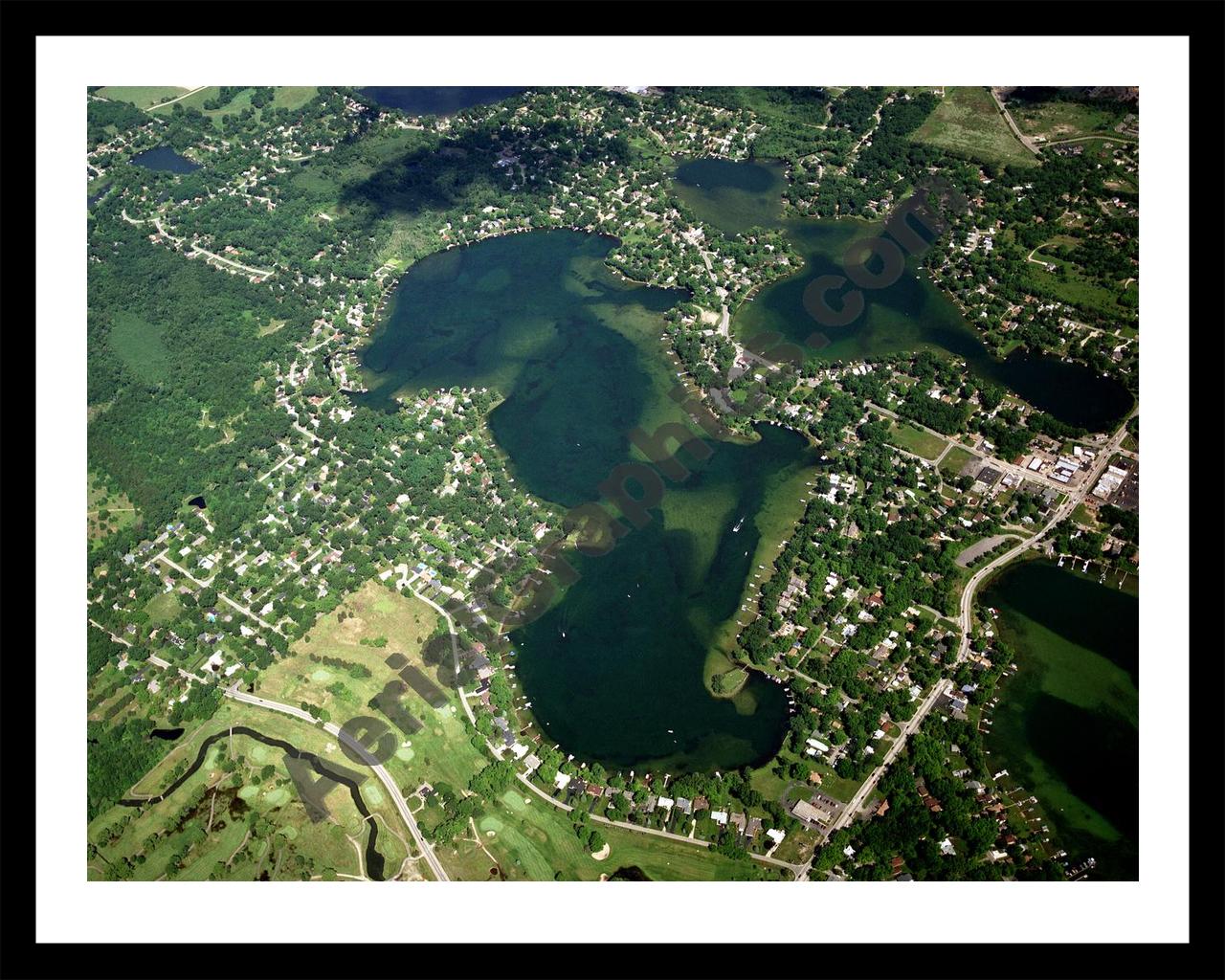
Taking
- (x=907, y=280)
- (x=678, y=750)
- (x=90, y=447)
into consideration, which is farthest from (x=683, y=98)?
(x=678, y=750)

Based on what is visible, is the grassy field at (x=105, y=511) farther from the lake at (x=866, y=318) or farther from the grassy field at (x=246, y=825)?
the lake at (x=866, y=318)

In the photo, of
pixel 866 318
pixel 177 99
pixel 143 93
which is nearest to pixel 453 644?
pixel 866 318

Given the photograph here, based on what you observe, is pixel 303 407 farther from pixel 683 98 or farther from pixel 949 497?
pixel 683 98

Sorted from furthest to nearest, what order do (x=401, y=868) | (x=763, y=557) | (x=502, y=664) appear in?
(x=763, y=557) < (x=502, y=664) < (x=401, y=868)

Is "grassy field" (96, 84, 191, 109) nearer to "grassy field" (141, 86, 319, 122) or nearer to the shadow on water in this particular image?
"grassy field" (141, 86, 319, 122)

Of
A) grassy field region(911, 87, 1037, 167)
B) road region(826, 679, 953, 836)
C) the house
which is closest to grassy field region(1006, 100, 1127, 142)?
grassy field region(911, 87, 1037, 167)

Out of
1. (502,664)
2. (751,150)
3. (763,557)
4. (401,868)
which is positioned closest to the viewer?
(401,868)

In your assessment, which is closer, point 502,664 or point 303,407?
point 502,664

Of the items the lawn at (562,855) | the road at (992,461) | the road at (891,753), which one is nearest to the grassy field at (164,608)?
the lawn at (562,855)
